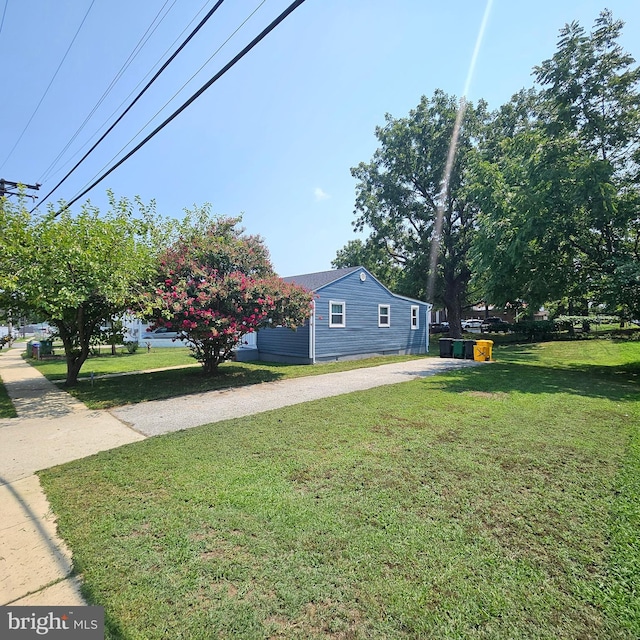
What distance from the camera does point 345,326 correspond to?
14500 millimetres

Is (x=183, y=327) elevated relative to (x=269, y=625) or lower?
elevated

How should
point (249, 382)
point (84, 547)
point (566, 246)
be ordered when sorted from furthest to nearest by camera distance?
point (566, 246), point (249, 382), point (84, 547)

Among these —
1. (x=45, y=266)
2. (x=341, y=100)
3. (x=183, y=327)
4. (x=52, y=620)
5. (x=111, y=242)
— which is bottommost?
(x=52, y=620)

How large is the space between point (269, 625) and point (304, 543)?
68 centimetres

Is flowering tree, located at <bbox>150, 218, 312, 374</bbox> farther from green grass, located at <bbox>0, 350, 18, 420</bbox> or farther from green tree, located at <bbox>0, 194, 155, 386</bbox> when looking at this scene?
green grass, located at <bbox>0, 350, 18, 420</bbox>

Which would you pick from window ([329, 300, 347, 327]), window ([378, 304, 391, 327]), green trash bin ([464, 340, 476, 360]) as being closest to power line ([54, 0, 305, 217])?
window ([329, 300, 347, 327])

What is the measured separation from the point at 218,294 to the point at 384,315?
9565 millimetres

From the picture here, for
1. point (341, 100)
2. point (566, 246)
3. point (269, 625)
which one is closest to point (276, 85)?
point (341, 100)

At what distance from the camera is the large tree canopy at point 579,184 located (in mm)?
9836

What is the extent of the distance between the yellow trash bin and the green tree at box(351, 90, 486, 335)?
31.2 feet

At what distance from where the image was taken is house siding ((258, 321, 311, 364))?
13.5 m

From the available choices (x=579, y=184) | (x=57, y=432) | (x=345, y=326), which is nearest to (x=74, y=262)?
(x=57, y=432)

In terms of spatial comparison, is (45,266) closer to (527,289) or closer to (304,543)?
(304,543)

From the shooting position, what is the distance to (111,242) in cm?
782
